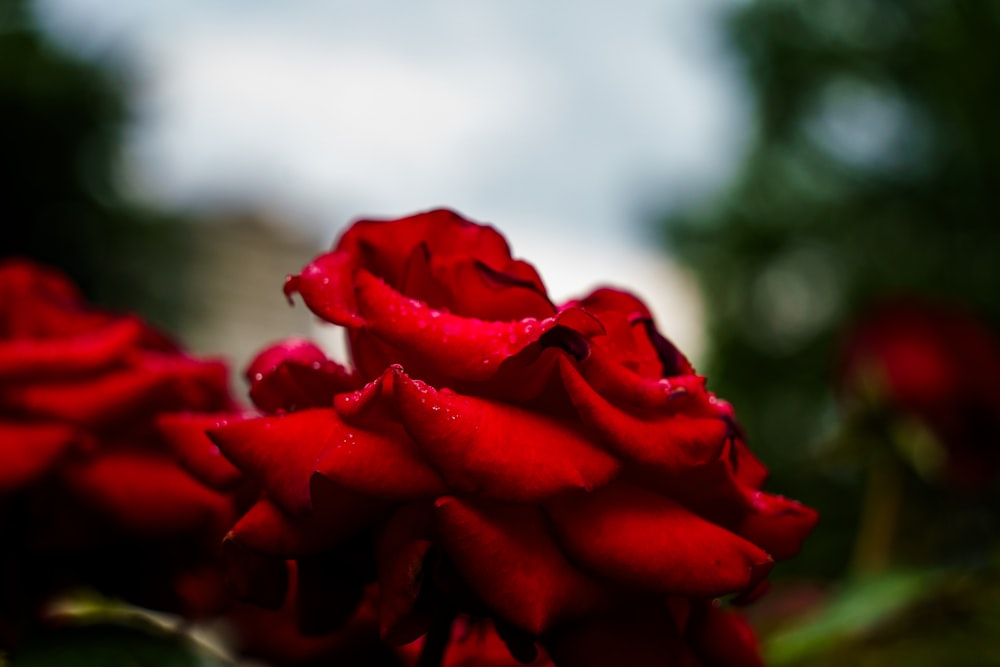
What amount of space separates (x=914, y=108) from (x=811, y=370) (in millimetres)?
682

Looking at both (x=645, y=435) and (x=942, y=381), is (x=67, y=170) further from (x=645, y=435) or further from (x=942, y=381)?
(x=645, y=435)

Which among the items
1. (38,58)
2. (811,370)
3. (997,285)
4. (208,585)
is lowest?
(208,585)

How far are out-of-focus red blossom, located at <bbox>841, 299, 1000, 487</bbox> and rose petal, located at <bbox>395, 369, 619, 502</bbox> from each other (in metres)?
0.55

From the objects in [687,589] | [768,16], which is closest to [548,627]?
[687,589]

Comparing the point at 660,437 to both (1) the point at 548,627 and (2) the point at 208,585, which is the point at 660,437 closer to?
(1) the point at 548,627

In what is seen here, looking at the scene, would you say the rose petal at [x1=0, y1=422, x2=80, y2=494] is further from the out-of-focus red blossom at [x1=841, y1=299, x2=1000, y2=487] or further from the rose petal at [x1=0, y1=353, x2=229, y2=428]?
the out-of-focus red blossom at [x1=841, y1=299, x2=1000, y2=487]

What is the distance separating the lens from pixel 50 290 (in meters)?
0.31

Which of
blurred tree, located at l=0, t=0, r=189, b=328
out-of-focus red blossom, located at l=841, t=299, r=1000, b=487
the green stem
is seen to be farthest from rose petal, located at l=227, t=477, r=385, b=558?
blurred tree, located at l=0, t=0, r=189, b=328

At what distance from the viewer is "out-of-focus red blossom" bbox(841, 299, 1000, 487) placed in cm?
66

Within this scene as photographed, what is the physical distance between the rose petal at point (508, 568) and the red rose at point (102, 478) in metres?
0.10

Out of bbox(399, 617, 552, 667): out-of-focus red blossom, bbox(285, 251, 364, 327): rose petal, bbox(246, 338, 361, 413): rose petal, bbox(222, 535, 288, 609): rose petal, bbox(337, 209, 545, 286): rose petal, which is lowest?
bbox(399, 617, 552, 667): out-of-focus red blossom

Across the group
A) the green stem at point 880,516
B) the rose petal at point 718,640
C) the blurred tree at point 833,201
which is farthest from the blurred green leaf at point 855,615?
the blurred tree at point 833,201

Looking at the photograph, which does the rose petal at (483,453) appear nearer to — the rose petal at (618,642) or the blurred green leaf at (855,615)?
the rose petal at (618,642)

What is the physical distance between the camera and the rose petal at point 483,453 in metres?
0.17
